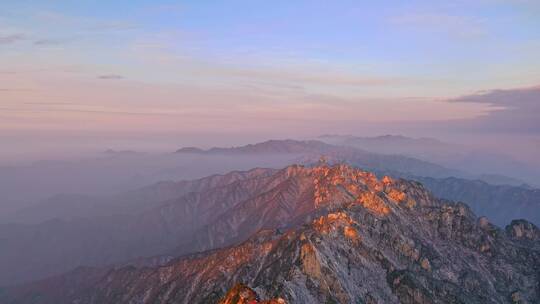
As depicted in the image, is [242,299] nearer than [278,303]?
No
